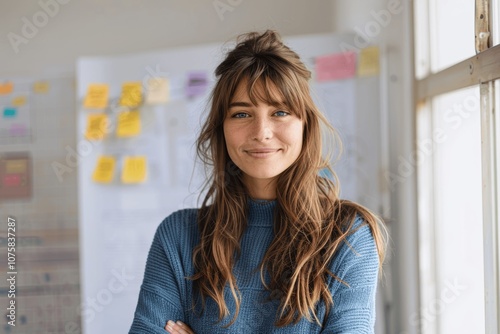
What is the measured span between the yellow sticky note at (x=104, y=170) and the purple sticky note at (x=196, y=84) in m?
0.49

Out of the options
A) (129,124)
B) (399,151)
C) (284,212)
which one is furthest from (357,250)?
(129,124)

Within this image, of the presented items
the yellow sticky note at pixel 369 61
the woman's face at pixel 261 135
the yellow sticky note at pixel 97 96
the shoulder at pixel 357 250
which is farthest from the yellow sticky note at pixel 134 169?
the shoulder at pixel 357 250

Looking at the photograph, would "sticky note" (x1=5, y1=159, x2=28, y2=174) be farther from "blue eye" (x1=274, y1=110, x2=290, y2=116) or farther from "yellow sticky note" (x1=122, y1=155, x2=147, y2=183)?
"blue eye" (x1=274, y1=110, x2=290, y2=116)

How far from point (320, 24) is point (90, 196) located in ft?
5.00

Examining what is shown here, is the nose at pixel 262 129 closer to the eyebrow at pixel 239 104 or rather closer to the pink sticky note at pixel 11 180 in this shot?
the eyebrow at pixel 239 104

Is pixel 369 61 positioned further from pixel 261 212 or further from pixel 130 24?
pixel 130 24

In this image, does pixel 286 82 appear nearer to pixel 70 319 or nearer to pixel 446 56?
pixel 446 56

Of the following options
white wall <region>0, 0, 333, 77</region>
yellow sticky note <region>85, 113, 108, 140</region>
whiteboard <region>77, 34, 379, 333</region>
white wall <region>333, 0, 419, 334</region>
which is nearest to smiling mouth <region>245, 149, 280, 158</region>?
white wall <region>333, 0, 419, 334</region>

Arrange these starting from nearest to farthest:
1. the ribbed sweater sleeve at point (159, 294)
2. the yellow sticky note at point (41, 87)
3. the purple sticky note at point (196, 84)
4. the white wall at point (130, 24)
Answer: the ribbed sweater sleeve at point (159, 294) → the purple sticky note at point (196, 84) → the yellow sticky note at point (41, 87) → the white wall at point (130, 24)

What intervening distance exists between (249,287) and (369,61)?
4.74ft

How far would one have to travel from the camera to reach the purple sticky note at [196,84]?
2877mm

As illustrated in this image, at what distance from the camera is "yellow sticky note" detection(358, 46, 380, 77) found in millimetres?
2607

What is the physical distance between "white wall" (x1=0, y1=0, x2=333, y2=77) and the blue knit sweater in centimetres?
205

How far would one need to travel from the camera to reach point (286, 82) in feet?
4.74
